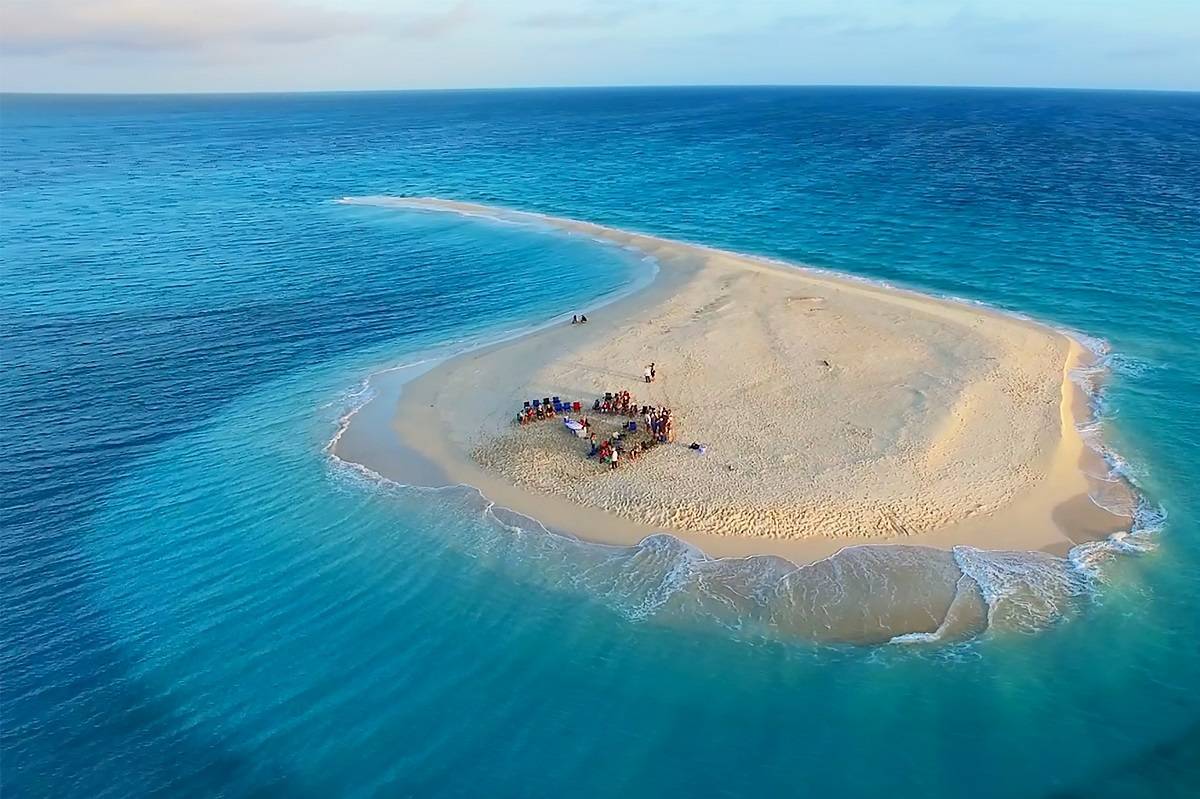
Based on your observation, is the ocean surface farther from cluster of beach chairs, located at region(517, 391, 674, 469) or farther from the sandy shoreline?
cluster of beach chairs, located at region(517, 391, 674, 469)

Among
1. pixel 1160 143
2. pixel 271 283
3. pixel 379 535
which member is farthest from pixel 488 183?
pixel 1160 143

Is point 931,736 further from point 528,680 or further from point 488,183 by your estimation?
point 488,183

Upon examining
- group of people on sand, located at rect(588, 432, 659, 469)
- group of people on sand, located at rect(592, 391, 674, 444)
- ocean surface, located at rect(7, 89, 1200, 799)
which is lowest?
ocean surface, located at rect(7, 89, 1200, 799)

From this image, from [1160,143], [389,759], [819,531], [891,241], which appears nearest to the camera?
[389,759]

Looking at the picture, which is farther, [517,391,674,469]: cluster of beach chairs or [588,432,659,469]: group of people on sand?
[517,391,674,469]: cluster of beach chairs

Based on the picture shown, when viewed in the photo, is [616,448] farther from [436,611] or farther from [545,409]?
[436,611]

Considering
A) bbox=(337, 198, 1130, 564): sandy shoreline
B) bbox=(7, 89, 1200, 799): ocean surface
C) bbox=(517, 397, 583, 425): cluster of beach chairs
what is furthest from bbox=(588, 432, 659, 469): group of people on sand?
bbox=(7, 89, 1200, 799): ocean surface

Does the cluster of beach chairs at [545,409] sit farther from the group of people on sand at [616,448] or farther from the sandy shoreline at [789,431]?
the group of people on sand at [616,448]

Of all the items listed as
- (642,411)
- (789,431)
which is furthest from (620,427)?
(789,431)

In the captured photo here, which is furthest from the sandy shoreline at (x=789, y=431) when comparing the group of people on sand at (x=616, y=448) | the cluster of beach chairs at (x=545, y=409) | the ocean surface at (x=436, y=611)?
the ocean surface at (x=436, y=611)
